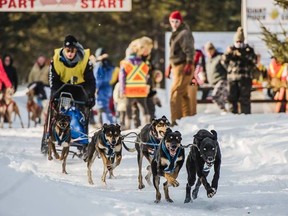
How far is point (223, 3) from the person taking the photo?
41.5 m

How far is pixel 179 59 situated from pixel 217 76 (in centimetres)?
579

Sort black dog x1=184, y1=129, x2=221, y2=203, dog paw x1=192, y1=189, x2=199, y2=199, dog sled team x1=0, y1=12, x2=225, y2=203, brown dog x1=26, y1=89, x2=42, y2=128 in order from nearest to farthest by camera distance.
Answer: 1. black dog x1=184, y1=129, x2=221, y2=203
2. dog sled team x1=0, y1=12, x2=225, y2=203
3. dog paw x1=192, y1=189, x2=199, y2=199
4. brown dog x1=26, y1=89, x2=42, y2=128

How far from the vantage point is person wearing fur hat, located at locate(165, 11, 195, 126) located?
1691 cm

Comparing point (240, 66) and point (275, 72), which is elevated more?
point (240, 66)

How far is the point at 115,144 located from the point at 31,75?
1517 cm

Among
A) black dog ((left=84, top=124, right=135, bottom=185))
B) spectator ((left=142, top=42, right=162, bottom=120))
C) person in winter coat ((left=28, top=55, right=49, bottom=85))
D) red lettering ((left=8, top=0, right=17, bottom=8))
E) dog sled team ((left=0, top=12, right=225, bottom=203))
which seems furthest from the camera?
person in winter coat ((left=28, top=55, right=49, bottom=85))

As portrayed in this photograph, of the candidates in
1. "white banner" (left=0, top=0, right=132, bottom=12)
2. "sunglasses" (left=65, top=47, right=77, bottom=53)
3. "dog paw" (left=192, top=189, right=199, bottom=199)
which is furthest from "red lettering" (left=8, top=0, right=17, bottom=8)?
"dog paw" (left=192, top=189, right=199, bottom=199)

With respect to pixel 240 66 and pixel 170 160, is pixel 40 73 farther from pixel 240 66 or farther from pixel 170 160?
pixel 170 160

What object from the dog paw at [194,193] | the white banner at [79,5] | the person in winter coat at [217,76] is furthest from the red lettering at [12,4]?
the dog paw at [194,193]

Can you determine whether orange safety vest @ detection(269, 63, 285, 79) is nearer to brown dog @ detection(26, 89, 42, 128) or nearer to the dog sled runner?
brown dog @ detection(26, 89, 42, 128)

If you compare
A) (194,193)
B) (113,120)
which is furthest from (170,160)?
(113,120)

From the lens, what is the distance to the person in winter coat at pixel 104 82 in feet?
66.6

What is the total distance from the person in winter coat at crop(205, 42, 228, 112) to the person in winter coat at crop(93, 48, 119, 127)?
286cm

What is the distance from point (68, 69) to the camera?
538 inches
